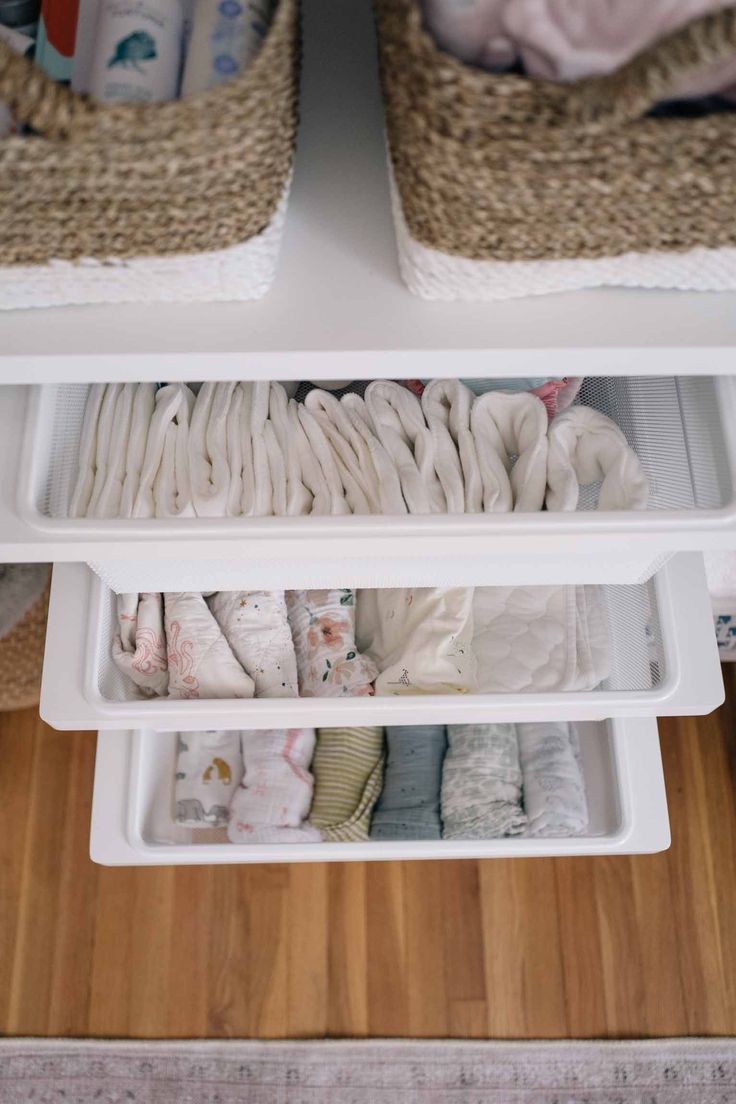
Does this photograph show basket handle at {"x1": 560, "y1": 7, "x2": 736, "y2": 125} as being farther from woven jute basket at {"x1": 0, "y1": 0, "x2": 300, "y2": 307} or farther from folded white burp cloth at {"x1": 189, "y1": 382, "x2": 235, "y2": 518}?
folded white burp cloth at {"x1": 189, "y1": 382, "x2": 235, "y2": 518}

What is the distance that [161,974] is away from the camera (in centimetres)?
121

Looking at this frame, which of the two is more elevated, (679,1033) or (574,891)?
(574,891)

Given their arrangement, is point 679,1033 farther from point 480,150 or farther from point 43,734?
point 480,150

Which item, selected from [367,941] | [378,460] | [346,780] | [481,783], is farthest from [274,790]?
[378,460]

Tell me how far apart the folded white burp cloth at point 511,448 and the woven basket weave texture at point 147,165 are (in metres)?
0.29

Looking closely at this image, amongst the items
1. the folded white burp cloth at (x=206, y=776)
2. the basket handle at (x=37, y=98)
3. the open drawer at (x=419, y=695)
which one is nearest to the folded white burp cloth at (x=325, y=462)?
the open drawer at (x=419, y=695)

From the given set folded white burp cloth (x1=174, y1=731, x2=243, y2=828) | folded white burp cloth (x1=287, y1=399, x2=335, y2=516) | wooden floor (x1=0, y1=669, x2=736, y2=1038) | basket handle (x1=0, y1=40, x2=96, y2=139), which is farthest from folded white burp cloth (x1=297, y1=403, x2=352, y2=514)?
wooden floor (x1=0, y1=669, x2=736, y2=1038)

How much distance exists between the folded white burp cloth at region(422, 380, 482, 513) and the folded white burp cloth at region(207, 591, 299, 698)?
219 millimetres

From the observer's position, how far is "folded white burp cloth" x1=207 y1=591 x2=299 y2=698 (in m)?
0.84

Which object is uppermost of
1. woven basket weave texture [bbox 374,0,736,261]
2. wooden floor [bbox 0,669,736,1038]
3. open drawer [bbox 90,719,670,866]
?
woven basket weave texture [bbox 374,0,736,261]

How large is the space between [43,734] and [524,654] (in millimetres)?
787

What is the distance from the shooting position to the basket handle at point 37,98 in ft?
1.34

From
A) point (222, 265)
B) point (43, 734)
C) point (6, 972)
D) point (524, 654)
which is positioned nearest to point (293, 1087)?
point (6, 972)

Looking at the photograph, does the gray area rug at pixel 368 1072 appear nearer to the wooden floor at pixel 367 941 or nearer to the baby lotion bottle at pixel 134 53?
the wooden floor at pixel 367 941
